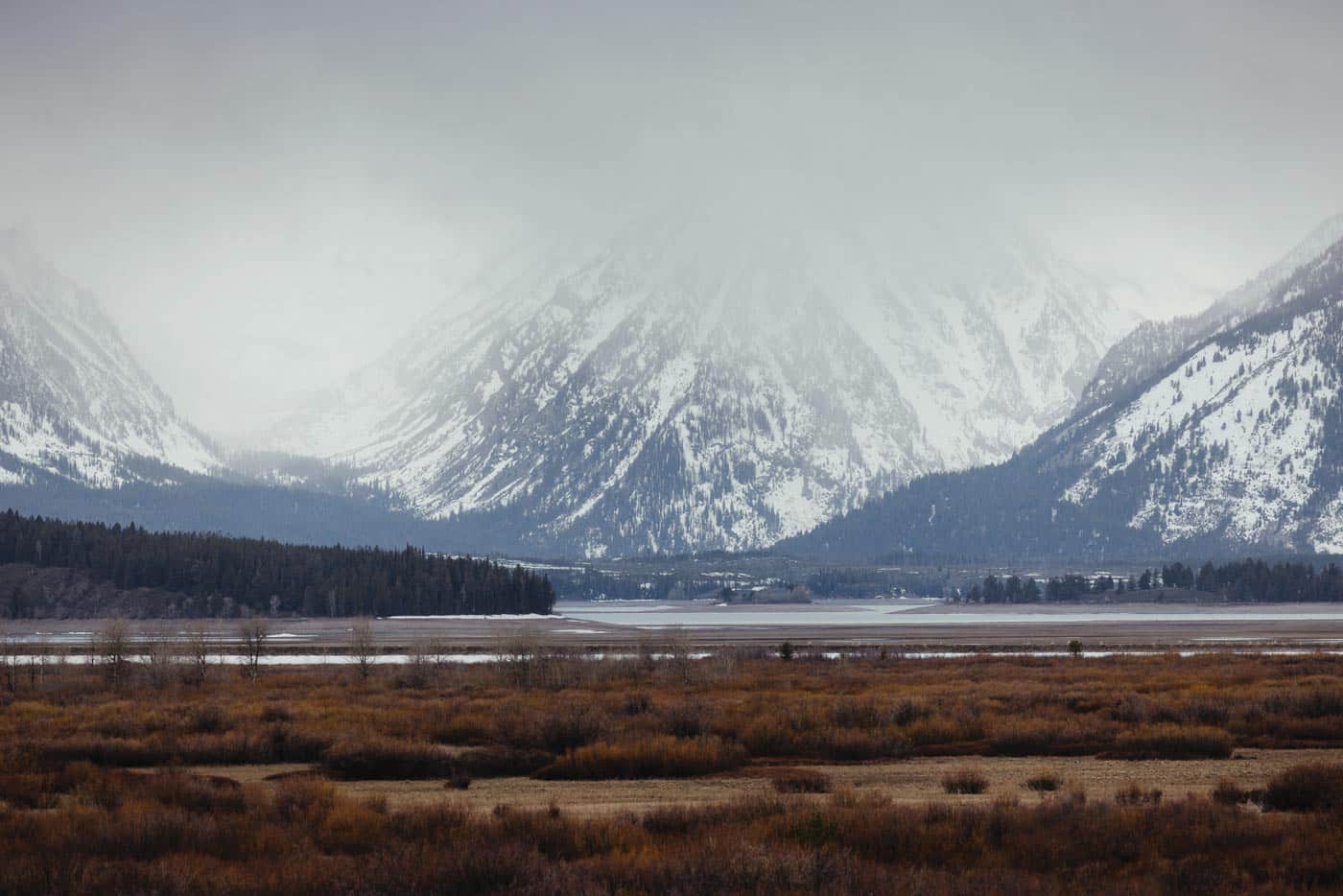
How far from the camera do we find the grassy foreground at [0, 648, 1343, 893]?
2194 centimetres

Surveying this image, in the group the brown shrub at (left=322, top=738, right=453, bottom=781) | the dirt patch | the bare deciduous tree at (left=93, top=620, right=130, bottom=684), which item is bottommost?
the dirt patch

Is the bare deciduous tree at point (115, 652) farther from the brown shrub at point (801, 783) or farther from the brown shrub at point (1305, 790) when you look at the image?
the brown shrub at point (1305, 790)

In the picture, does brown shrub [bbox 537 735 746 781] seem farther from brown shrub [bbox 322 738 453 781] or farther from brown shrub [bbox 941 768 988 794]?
brown shrub [bbox 941 768 988 794]

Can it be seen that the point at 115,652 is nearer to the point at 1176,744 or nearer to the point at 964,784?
the point at 1176,744

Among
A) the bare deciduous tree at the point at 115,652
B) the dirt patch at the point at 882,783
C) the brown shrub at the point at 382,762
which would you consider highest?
the bare deciduous tree at the point at 115,652

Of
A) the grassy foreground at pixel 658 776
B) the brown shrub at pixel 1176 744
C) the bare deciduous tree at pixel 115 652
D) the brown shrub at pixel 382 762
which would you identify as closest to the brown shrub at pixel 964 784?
the grassy foreground at pixel 658 776

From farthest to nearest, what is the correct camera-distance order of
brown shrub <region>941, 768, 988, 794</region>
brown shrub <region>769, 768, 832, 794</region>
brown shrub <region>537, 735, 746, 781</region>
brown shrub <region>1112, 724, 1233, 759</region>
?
brown shrub <region>1112, 724, 1233, 759</region> → brown shrub <region>537, 735, 746, 781</region> → brown shrub <region>941, 768, 988, 794</region> → brown shrub <region>769, 768, 832, 794</region>

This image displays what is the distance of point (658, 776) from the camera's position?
38562mm

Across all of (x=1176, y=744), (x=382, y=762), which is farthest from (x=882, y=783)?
(x=382, y=762)

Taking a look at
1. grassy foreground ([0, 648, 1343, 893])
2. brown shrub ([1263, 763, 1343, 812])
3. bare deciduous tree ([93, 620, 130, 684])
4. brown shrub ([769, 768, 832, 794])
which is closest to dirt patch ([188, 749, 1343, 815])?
brown shrub ([769, 768, 832, 794])

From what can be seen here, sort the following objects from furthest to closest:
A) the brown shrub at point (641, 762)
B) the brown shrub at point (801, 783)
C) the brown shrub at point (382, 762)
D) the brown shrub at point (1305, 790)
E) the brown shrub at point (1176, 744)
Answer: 1. the brown shrub at point (1176, 744)
2. the brown shrub at point (382, 762)
3. the brown shrub at point (641, 762)
4. the brown shrub at point (801, 783)
5. the brown shrub at point (1305, 790)

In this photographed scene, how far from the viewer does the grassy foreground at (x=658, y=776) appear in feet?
72.0

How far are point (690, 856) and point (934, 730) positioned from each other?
25204 millimetres

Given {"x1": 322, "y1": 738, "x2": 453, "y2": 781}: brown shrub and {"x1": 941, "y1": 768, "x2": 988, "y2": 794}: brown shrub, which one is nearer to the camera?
{"x1": 941, "y1": 768, "x2": 988, "y2": 794}: brown shrub
